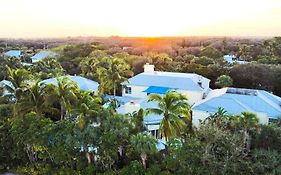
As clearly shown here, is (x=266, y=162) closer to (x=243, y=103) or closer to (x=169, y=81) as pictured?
(x=243, y=103)

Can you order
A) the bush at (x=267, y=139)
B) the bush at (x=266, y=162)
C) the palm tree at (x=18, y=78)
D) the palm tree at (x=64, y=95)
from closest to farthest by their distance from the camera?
1. the bush at (x=266, y=162)
2. the bush at (x=267, y=139)
3. the palm tree at (x=64, y=95)
4. the palm tree at (x=18, y=78)

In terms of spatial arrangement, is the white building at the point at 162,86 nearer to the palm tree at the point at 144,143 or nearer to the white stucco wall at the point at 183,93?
the white stucco wall at the point at 183,93

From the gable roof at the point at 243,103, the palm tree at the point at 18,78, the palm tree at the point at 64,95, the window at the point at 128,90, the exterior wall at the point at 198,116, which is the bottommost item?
the exterior wall at the point at 198,116

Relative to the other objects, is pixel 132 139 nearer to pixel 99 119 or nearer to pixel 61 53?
pixel 99 119

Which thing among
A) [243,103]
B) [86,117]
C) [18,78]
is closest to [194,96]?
[243,103]

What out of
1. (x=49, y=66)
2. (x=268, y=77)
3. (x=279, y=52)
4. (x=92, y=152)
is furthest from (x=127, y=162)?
(x=279, y=52)

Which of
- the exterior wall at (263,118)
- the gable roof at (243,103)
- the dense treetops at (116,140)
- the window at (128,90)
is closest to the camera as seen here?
the dense treetops at (116,140)

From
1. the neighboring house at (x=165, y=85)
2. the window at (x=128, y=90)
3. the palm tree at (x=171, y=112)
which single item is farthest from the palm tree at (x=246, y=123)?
the window at (x=128, y=90)
